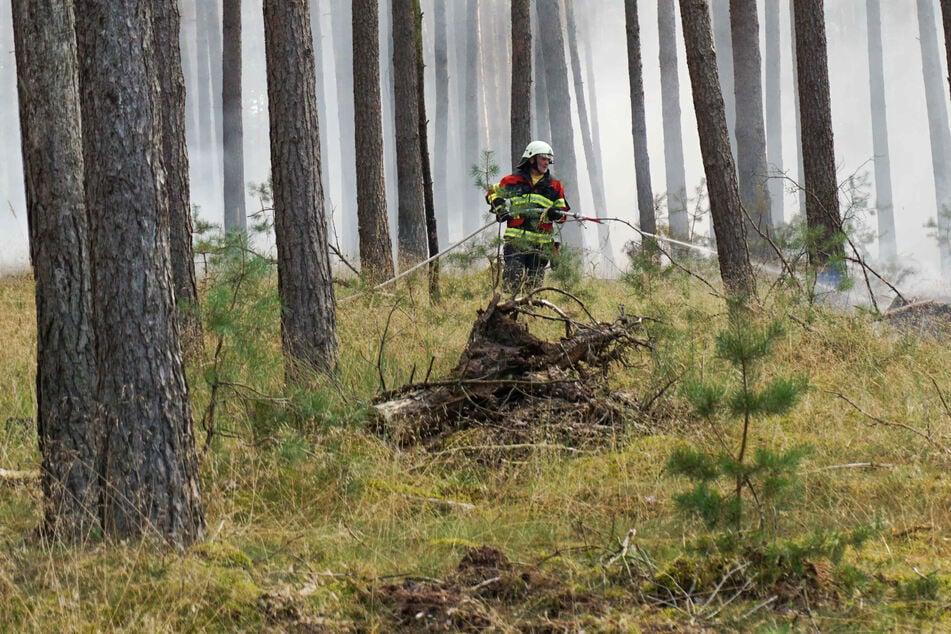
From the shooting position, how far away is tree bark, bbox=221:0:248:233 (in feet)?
56.0

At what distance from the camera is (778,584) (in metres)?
3.35

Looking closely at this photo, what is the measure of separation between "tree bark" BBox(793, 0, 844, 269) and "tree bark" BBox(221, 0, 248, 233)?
9.00m

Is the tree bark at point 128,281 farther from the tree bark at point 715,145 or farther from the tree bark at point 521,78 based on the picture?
the tree bark at point 521,78

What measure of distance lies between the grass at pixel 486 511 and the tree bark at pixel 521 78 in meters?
8.18

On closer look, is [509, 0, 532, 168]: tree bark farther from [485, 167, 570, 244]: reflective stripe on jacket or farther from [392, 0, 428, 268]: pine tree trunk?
[485, 167, 570, 244]: reflective stripe on jacket

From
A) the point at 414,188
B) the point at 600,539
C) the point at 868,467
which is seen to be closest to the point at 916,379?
the point at 868,467

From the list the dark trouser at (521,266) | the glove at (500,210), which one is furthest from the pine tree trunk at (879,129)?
the glove at (500,210)

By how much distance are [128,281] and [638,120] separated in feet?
47.2

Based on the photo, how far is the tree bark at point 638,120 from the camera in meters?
15.1

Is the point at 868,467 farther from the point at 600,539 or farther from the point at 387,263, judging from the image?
the point at 387,263

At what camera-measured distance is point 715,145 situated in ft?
27.2

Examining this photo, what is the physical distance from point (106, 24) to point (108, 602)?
2018 mm

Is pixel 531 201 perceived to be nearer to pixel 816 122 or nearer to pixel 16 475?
pixel 816 122

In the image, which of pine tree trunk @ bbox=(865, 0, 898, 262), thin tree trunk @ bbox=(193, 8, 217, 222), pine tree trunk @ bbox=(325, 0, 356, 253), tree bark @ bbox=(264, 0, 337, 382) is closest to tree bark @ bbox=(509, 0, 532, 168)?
tree bark @ bbox=(264, 0, 337, 382)
